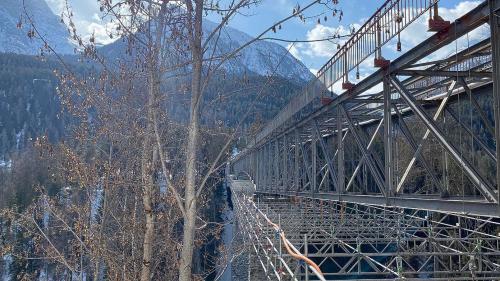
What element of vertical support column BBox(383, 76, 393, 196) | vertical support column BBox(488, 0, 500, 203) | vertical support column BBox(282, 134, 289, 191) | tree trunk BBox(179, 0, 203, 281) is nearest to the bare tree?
tree trunk BBox(179, 0, 203, 281)

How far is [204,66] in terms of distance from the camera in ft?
25.5

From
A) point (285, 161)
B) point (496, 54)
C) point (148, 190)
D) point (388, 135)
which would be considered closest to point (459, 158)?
point (496, 54)

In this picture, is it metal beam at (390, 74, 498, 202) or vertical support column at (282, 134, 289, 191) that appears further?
vertical support column at (282, 134, 289, 191)

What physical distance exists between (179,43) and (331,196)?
10490 millimetres

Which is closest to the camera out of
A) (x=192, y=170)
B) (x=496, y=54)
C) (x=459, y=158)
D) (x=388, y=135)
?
(x=496, y=54)

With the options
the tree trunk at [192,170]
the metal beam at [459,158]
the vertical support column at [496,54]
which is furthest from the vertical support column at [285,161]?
Result: the vertical support column at [496,54]

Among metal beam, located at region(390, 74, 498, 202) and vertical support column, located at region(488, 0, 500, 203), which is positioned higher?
vertical support column, located at region(488, 0, 500, 203)

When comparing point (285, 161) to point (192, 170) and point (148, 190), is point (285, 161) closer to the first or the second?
point (148, 190)

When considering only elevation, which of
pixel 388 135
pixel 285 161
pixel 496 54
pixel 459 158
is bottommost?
pixel 459 158

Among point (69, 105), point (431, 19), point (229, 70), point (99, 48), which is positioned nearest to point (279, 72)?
point (229, 70)

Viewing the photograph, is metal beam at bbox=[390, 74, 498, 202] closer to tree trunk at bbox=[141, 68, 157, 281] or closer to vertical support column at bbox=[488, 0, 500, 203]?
vertical support column at bbox=[488, 0, 500, 203]

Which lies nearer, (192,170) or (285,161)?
(192,170)

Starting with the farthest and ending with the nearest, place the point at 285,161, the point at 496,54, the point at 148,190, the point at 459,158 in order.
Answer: the point at 285,161, the point at 148,190, the point at 459,158, the point at 496,54

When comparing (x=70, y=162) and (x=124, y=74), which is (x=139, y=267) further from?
(x=124, y=74)
